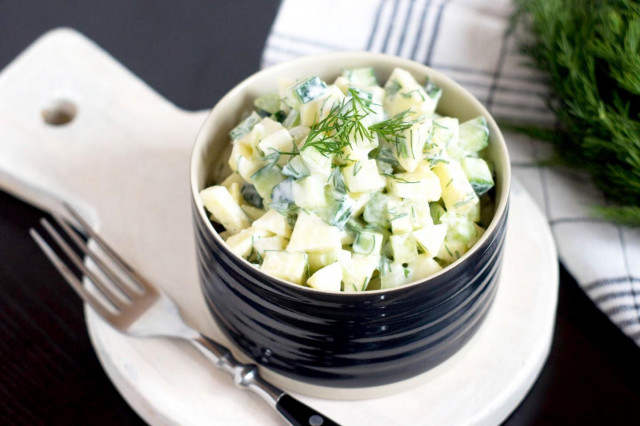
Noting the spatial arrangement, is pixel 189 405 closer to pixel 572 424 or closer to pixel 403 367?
pixel 403 367

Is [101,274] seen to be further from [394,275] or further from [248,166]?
[394,275]

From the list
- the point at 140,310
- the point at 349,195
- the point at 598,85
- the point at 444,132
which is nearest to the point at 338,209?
the point at 349,195

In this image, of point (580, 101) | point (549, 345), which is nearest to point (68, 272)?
point (549, 345)

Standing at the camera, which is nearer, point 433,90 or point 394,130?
point 394,130

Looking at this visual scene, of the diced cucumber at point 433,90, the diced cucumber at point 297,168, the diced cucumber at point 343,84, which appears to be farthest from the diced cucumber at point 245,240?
the diced cucumber at point 433,90

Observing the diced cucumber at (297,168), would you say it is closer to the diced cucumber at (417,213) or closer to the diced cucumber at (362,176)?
the diced cucumber at (362,176)

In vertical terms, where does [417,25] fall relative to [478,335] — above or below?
above

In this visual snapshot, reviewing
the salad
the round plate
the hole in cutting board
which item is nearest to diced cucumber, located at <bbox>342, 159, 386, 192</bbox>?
the salad
